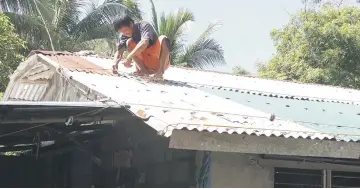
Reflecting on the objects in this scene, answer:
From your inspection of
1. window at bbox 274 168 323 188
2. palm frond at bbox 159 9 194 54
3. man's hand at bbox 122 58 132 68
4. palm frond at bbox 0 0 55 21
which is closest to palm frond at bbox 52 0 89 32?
palm frond at bbox 0 0 55 21

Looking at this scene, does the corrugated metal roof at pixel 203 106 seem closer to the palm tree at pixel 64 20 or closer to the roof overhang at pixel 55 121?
the roof overhang at pixel 55 121

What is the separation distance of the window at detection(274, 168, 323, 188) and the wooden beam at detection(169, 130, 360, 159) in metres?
0.79

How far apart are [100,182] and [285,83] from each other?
4368mm

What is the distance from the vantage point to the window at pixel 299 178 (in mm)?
5855

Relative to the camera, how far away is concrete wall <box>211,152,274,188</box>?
5.23 m

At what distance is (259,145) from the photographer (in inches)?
190

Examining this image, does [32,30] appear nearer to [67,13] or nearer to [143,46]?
[67,13]

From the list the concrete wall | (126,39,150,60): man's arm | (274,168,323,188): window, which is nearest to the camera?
the concrete wall

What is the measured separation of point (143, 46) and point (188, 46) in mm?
12384

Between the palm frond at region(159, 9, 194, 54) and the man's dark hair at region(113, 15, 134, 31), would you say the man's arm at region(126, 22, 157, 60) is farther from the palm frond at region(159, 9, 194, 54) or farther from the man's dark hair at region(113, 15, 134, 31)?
the palm frond at region(159, 9, 194, 54)

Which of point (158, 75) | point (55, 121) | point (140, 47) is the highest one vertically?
point (140, 47)

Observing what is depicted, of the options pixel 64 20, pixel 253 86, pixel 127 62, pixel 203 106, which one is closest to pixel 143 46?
pixel 127 62

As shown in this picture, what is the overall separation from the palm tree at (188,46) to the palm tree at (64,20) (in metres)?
1.11

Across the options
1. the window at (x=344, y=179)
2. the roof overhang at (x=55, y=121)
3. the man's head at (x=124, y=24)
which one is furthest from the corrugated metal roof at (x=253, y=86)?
the window at (x=344, y=179)
